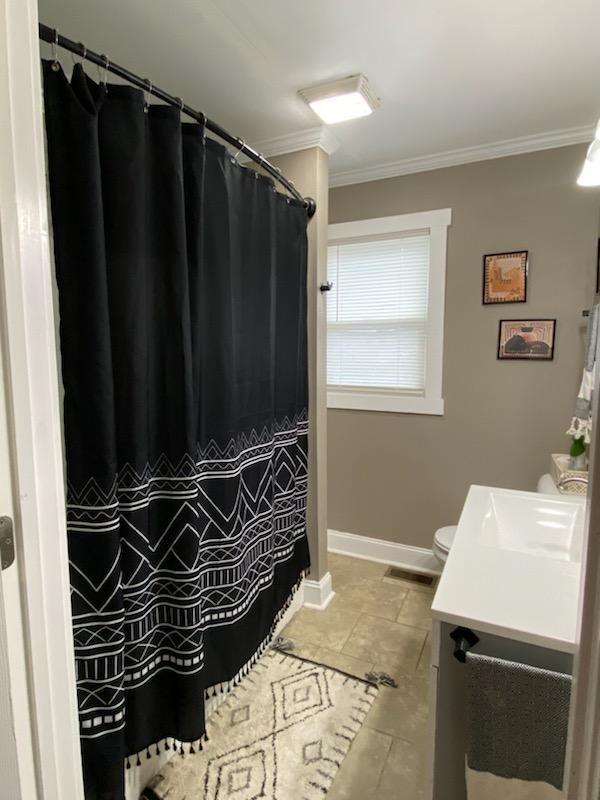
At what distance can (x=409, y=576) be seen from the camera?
8.70ft

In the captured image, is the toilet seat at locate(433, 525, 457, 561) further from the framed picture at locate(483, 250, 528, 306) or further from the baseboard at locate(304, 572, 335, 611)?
the framed picture at locate(483, 250, 528, 306)

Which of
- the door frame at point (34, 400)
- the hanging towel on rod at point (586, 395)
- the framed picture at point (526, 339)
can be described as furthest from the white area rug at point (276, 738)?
the framed picture at point (526, 339)

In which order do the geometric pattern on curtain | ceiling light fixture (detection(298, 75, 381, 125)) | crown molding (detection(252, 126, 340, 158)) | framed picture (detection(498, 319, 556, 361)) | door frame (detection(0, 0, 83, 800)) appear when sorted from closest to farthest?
door frame (detection(0, 0, 83, 800)) < the geometric pattern on curtain < ceiling light fixture (detection(298, 75, 381, 125)) < crown molding (detection(252, 126, 340, 158)) < framed picture (detection(498, 319, 556, 361))

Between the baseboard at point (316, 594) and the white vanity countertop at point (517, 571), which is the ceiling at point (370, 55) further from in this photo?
the baseboard at point (316, 594)

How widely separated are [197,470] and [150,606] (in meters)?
0.39

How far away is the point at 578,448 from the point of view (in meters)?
1.99

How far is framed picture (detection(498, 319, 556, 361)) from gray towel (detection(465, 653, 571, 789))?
5.68 ft

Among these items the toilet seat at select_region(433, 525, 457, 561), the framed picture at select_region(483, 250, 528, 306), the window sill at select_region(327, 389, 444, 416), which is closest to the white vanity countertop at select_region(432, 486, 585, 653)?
the toilet seat at select_region(433, 525, 457, 561)

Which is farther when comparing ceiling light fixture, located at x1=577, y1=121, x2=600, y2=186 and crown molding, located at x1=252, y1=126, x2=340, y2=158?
crown molding, located at x1=252, y1=126, x2=340, y2=158

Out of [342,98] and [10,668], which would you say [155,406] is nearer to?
[10,668]

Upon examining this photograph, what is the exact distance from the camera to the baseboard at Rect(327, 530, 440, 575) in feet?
8.85

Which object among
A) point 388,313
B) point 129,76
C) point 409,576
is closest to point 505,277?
point 388,313

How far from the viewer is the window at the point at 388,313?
8.27ft

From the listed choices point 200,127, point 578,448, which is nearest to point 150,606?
point 200,127
